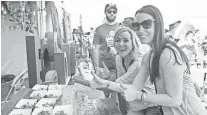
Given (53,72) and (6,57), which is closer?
(53,72)

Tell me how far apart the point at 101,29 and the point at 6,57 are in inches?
59.6

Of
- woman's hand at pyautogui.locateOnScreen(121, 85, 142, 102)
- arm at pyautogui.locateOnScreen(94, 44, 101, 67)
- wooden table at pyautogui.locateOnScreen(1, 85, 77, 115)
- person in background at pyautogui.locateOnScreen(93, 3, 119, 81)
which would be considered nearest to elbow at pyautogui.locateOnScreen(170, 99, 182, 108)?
woman's hand at pyautogui.locateOnScreen(121, 85, 142, 102)

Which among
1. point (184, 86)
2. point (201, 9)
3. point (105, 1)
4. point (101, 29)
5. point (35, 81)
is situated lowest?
point (35, 81)

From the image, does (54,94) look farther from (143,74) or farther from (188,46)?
(188,46)

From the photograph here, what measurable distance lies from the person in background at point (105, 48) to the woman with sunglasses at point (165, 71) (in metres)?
0.66

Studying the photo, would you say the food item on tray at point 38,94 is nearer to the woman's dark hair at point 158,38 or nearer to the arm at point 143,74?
the arm at point 143,74

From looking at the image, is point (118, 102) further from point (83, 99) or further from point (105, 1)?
point (105, 1)

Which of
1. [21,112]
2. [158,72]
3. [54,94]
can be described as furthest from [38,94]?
[158,72]

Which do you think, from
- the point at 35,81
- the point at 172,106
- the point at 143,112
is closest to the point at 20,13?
the point at 35,81

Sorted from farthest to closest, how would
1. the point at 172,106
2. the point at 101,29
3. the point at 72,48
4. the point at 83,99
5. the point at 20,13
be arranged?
1. the point at 72,48
2. the point at 20,13
3. the point at 101,29
4. the point at 83,99
5. the point at 172,106

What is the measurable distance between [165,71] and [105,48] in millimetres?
1023

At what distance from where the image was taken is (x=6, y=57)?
240 centimetres

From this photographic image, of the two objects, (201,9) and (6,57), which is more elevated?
(201,9)

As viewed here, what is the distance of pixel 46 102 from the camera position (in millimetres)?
1130
